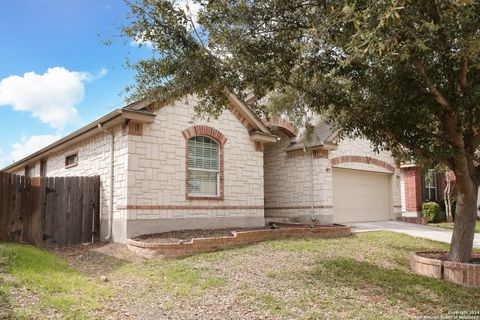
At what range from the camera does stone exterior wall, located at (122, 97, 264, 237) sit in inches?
456

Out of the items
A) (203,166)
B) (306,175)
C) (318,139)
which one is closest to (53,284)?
(203,166)

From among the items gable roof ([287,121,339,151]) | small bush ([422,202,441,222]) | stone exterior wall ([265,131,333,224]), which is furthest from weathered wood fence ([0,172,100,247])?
small bush ([422,202,441,222])

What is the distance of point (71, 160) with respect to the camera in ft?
49.9

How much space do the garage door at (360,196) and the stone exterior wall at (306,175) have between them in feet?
1.45

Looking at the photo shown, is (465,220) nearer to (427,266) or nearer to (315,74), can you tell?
(427,266)

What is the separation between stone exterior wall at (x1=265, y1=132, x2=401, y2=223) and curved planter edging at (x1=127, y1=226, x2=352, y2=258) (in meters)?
3.81

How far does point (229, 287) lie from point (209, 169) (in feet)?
22.0

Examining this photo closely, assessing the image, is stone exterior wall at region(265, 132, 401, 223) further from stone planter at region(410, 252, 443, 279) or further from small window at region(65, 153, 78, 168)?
small window at region(65, 153, 78, 168)

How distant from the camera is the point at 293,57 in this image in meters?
8.36

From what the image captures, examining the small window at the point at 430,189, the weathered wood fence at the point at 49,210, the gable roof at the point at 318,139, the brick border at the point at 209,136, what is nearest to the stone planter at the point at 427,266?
the brick border at the point at 209,136

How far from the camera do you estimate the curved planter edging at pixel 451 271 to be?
754 cm

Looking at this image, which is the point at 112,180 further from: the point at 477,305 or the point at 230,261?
the point at 477,305

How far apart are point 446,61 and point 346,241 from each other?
6405 millimetres

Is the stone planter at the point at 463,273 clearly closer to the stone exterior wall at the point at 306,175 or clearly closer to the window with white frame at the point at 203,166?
the window with white frame at the point at 203,166
